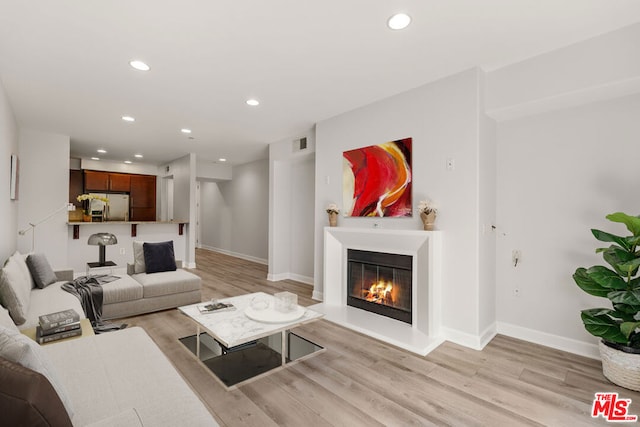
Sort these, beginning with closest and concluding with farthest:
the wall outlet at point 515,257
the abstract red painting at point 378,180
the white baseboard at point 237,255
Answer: the wall outlet at point 515,257
the abstract red painting at point 378,180
the white baseboard at point 237,255

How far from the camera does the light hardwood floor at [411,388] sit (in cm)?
192

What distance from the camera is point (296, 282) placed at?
5.73m

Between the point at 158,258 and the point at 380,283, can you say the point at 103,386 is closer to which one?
the point at 380,283

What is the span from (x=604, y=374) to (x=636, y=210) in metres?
1.36

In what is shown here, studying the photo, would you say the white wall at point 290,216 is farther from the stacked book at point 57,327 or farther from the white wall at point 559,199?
the stacked book at point 57,327

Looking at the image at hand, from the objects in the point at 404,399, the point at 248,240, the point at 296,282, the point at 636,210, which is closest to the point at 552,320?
the point at 636,210

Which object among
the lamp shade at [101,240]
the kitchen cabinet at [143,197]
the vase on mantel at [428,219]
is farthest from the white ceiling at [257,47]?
the kitchen cabinet at [143,197]

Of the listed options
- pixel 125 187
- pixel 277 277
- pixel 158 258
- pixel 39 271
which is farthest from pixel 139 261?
pixel 125 187

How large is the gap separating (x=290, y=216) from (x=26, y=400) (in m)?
5.31

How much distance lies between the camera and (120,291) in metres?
3.55

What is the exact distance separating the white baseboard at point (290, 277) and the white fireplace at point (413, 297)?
1.67 meters

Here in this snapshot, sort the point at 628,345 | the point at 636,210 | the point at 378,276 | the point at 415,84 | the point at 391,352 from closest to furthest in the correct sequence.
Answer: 1. the point at 628,345
2. the point at 636,210
3. the point at 391,352
4. the point at 415,84
5. the point at 378,276

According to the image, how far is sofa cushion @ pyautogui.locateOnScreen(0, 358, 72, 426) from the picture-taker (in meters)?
0.80

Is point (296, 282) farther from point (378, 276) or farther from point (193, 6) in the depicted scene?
point (193, 6)
